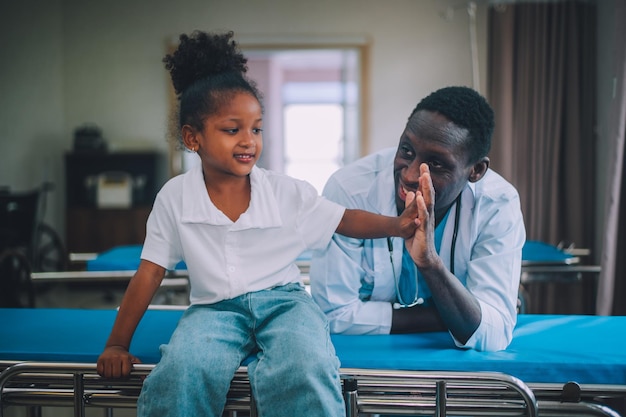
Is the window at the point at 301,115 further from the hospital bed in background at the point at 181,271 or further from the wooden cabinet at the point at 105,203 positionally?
the hospital bed in background at the point at 181,271

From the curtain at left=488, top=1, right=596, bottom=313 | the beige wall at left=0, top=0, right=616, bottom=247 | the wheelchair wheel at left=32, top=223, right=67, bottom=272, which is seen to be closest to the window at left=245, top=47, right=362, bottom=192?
the beige wall at left=0, top=0, right=616, bottom=247

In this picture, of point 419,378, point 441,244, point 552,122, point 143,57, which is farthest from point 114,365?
point 143,57

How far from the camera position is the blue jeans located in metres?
1.16

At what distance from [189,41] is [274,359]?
832mm

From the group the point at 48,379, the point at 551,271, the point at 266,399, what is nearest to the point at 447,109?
the point at 266,399

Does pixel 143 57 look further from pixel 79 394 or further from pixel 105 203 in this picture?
pixel 79 394

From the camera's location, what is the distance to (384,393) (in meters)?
1.36

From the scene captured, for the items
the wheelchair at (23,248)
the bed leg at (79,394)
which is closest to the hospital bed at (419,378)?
the bed leg at (79,394)

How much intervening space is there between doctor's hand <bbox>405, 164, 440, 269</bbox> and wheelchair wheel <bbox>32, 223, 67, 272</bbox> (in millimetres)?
4926

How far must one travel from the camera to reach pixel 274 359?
1.22 metres

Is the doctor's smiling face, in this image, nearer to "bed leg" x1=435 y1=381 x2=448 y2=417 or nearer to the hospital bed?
the hospital bed

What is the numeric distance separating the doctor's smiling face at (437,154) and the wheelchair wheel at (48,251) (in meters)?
4.77

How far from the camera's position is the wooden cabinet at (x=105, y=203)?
5770mm

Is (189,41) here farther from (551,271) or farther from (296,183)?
(551,271)
